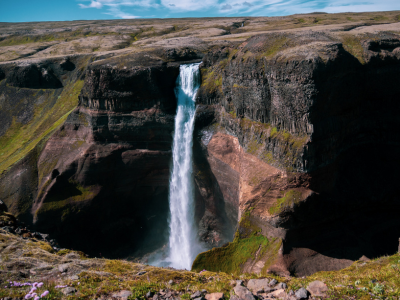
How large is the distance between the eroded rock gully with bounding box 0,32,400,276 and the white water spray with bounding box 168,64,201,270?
1.01 metres

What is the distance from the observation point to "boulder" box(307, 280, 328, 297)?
30.9ft

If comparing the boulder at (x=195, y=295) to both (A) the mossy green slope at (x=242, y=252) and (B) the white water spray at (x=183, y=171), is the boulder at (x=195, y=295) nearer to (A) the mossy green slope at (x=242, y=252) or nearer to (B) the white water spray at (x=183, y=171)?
(A) the mossy green slope at (x=242, y=252)

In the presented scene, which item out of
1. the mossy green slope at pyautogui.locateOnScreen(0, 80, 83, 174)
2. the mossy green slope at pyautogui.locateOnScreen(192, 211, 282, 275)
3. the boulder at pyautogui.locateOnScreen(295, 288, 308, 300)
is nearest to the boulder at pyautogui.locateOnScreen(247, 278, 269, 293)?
the boulder at pyautogui.locateOnScreen(295, 288, 308, 300)

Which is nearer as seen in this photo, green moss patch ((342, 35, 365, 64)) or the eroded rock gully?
the eroded rock gully

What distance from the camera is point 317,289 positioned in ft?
31.6

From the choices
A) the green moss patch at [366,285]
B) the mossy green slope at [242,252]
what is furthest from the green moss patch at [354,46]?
the green moss patch at [366,285]

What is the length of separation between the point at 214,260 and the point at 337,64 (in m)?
17.3

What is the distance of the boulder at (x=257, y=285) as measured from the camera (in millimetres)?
10202

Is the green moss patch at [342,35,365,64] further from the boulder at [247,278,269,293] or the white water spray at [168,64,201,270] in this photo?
the boulder at [247,278,269,293]

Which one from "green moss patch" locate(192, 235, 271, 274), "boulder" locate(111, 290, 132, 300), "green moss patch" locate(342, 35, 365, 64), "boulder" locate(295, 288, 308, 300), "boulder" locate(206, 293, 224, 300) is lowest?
"green moss patch" locate(192, 235, 271, 274)

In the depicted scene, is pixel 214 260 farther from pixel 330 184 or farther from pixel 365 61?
pixel 365 61

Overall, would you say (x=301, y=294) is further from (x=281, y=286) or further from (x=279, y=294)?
(x=281, y=286)

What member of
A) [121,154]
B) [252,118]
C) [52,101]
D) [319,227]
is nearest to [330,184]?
[319,227]

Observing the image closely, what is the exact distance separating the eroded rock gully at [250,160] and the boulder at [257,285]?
1102cm
